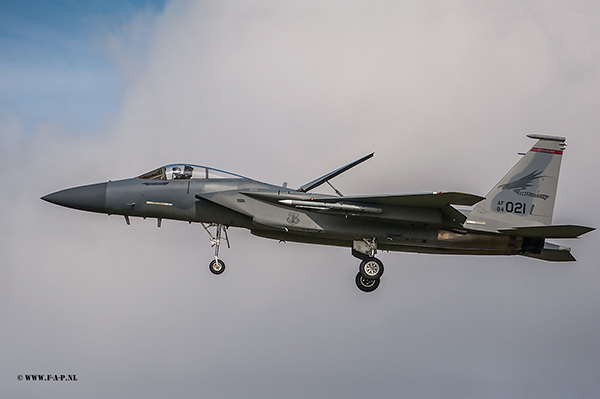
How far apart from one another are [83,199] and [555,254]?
46.1 ft

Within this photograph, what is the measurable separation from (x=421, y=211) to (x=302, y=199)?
11.0 feet

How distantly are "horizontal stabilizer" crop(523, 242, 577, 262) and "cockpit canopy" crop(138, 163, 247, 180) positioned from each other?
31.5ft

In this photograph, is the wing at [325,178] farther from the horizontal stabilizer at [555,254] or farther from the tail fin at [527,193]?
the horizontal stabilizer at [555,254]

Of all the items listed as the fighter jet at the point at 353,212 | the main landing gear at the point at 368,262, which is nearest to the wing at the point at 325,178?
the fighter jet at the point at 353,212

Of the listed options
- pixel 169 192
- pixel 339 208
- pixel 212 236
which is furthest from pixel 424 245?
pixel 169 192

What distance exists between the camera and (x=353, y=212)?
17.8 metres

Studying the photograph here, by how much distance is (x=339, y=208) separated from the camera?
17703mm

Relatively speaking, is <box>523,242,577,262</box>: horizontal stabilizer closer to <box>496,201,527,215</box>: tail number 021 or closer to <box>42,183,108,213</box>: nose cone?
<box>496,201,527,215</box>: tail number 021

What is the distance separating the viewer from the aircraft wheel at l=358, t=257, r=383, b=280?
60.9 feet

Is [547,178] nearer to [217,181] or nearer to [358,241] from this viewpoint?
[358,241]

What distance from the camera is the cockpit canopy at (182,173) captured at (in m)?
18.8

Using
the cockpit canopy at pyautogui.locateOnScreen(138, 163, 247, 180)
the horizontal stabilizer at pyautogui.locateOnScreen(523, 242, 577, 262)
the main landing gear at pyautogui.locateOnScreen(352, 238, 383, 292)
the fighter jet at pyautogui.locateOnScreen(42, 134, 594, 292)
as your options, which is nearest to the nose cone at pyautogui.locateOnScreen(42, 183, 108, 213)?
the fighter jet at pyautogui.locateOnScreen(42, 134, 594, 292)

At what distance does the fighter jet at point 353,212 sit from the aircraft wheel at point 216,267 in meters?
0.03

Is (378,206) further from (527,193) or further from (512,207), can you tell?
(527,193)
